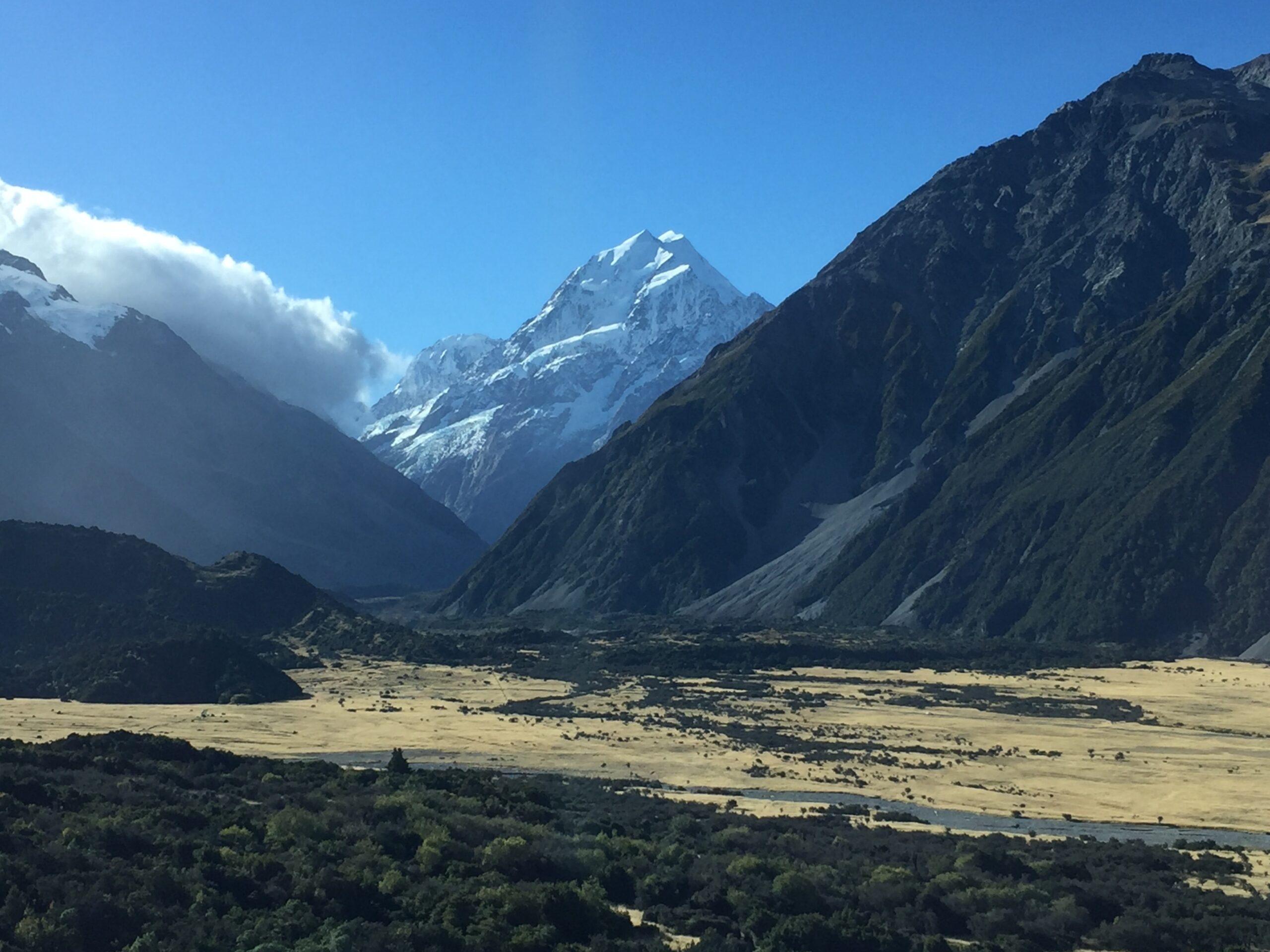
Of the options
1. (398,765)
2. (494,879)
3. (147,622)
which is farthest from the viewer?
(147,622)

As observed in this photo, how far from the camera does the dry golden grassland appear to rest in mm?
73312

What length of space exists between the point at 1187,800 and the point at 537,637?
122261 millimetres

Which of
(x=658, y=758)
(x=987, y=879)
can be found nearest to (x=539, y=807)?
(x=987, y=879)

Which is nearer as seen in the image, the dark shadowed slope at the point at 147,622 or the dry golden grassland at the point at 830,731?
the dry golden grassland at the point at 830,731

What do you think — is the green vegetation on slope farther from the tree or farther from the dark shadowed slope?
the dark shadowed slope

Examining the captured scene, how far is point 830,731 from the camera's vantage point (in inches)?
3903

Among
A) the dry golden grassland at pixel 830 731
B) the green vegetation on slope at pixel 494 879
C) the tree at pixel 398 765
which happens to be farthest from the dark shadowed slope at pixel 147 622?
the green vegetation on slope at pixel 494 879

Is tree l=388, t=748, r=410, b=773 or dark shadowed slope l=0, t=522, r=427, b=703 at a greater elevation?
dark shadowed slope l=0, t=522, r=427, b=703

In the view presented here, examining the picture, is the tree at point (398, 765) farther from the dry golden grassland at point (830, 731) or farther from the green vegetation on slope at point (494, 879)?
the dry golden grassland at point (830, 731)

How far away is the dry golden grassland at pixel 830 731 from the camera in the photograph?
7331cm

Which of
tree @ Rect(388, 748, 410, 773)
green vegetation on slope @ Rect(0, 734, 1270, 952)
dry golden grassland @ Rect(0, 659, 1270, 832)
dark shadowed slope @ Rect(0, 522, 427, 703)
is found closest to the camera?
green vegetation on slope @ Rect(0, 734, 1270, 952)

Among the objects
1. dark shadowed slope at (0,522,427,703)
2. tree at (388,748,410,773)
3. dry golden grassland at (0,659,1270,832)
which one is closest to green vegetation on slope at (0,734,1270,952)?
tree at (388,748,410,773)

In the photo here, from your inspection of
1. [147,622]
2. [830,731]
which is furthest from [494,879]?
[147,622]

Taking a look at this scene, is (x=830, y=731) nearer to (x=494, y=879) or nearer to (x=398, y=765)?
(x=398, y=765)
